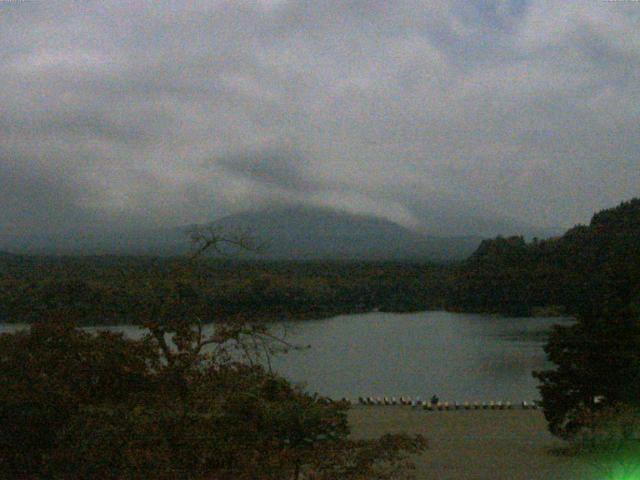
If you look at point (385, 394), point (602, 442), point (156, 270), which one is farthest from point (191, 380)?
point (385, 394)

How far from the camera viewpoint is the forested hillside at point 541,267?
52.9 meters

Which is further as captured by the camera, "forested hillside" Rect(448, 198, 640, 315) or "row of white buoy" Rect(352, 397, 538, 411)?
"forested hillside" Rect(448, 198, 640, 315)

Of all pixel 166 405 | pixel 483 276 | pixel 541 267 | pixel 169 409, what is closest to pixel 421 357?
pixel 541 267

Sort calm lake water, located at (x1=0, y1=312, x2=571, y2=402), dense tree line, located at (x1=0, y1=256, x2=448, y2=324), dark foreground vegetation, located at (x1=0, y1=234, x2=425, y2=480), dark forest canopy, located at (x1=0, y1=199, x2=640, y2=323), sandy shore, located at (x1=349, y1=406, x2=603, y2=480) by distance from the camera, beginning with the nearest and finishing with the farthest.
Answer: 1. dark foreground vegetation, located at (x1=0, y1=234, x2=425, y2=480)
2. dense tree line, located at (x1=0, y1=256, x2=448, y2=324)
3. sandy shore, located at (x1=349, y1=406, x2=603, y2=480)
4. calm lake water, located at (x1=0, y1=312, x2=571, y2=402)
5. dark forest canopy, located at (x1=0, y1=199, x2=640, y2=323)

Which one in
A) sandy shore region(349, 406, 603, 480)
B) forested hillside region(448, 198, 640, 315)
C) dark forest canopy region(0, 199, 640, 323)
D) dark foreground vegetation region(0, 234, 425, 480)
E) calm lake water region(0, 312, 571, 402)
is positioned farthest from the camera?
forested hillside region(448, 198, 640, 315)

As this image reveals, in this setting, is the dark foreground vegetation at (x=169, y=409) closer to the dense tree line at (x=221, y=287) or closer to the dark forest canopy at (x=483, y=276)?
the dense tree line at (x=221, y=287)

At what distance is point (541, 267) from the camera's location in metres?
56.6

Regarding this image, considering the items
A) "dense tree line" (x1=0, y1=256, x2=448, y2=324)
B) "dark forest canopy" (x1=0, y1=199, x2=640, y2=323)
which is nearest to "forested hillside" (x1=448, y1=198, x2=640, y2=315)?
"dark forest canopy" (x1=0, y1=199, x2=640, y2=323)

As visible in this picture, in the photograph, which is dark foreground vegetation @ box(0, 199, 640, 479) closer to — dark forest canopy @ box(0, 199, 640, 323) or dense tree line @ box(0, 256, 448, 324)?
dense tree line @ box(0, 256, 448, 324)

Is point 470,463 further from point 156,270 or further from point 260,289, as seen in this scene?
point 260,289

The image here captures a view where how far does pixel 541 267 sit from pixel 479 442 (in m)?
41.9

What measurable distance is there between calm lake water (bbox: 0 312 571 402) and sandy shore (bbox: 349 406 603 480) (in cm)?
321

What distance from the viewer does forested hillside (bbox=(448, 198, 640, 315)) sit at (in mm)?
52875

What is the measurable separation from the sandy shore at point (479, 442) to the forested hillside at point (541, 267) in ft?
88.7
